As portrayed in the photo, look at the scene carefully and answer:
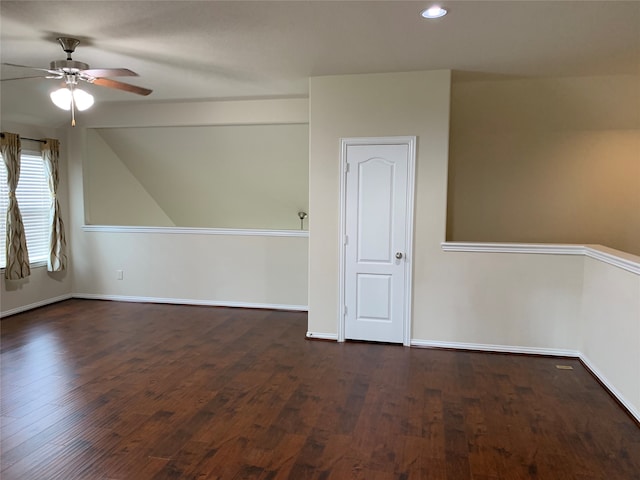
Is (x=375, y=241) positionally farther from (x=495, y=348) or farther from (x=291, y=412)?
(x=291, y=412)

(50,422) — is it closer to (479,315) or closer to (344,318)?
(344,318)

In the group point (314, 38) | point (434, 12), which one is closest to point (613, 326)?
point (434, 12)

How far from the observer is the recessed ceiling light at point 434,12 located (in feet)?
8.42

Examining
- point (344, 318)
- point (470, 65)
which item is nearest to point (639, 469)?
point (344, 318)

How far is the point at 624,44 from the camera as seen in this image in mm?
3248

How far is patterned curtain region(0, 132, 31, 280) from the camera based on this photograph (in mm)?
4926

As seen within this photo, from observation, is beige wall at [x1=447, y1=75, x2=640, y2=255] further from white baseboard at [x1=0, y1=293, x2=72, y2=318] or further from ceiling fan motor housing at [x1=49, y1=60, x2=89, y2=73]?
white baseboard at [x1=0, y1=293, x2=72, y2=318]

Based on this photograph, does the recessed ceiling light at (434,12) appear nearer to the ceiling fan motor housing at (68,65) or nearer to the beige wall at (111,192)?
the ceiling fan motor housing at (68,65)

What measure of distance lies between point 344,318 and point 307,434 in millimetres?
1756

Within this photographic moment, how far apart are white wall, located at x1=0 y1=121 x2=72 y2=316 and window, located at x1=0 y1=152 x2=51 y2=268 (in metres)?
0.17

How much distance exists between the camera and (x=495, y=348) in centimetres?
411

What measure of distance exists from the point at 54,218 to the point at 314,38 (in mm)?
4329

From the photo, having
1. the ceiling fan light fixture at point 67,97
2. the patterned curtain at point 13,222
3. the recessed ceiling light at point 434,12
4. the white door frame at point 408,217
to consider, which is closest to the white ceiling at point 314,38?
the recessed ceiling light at point 434,12

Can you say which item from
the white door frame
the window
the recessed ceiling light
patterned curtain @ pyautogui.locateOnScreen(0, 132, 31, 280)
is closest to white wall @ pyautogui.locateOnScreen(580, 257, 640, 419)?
the white door frame
